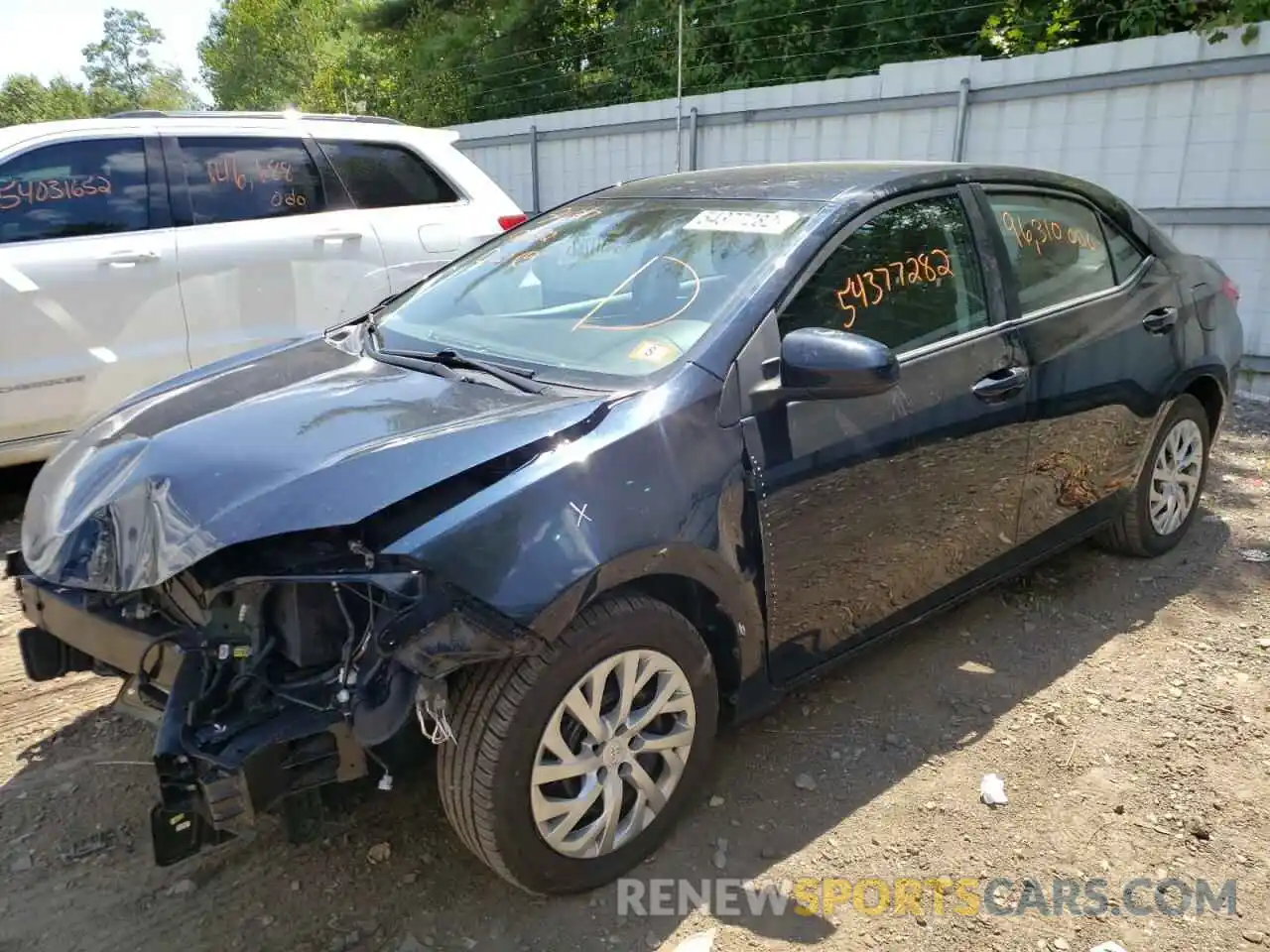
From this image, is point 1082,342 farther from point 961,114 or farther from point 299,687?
point 961,114

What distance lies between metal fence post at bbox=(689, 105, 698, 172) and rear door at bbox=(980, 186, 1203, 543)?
6224 mm

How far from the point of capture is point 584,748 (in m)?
2.30

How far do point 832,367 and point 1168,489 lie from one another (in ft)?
8.20

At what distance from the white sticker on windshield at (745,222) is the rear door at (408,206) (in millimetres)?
2681

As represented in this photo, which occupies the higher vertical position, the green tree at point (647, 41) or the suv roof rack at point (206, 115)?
the green tree at point (647, 41)

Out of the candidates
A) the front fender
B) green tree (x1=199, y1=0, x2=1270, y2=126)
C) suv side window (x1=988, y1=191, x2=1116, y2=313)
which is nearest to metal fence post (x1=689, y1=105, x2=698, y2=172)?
green tree (x1=199, y1=0, x2=1270, y2=126)

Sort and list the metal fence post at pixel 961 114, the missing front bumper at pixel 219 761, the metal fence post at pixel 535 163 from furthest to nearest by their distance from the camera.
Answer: the metal fence post at pixel 535 163, the metal fence post at pixel 961 114, the missing front bumper at pixel 219 761

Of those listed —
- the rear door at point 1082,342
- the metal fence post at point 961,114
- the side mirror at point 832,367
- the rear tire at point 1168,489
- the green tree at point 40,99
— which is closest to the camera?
the side mirror at point 832,367

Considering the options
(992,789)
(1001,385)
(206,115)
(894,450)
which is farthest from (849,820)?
(206,115)

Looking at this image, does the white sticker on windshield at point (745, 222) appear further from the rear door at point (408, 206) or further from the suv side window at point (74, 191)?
the suv side window at point (74, 191)

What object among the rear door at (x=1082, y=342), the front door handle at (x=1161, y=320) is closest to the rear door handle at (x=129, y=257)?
the rear door at (x=1082, y=342)

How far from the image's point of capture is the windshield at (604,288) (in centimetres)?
270

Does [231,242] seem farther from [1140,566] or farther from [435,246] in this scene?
[1140,566]

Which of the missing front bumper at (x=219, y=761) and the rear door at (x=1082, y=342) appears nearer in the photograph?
the missing front bumper at (x=219, y=761)
